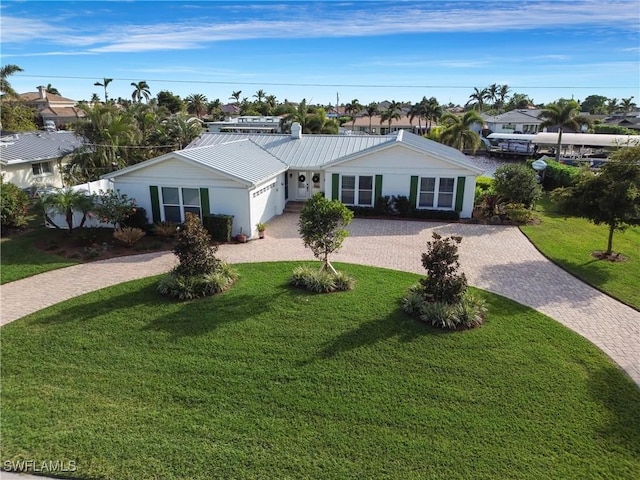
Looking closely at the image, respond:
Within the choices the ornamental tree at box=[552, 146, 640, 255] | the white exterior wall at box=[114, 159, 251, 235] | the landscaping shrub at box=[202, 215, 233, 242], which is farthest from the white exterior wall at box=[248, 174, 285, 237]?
the ornamental tree at box=[552, 146, 640, 255]

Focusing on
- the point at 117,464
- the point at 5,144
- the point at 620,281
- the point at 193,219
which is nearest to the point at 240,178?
the point at 193,219

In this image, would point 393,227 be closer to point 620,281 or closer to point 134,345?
point 620,281

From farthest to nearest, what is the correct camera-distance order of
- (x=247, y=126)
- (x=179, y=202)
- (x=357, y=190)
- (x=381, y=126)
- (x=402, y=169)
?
1. (x=381, y=126)
2. (x=247, y=126)
3. (x=357, y=190)
4. (x=402, y=169)
5. (x=179, y=202)

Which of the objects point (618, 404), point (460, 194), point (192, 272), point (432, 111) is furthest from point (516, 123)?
point (618, 404)

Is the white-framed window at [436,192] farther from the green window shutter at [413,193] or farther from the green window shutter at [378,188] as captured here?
the green window shutter at [378,188]

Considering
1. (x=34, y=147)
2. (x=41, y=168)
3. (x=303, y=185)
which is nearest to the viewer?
(x=303, y=185)

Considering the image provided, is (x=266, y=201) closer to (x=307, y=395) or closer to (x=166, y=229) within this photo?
(x=166, y=229)
